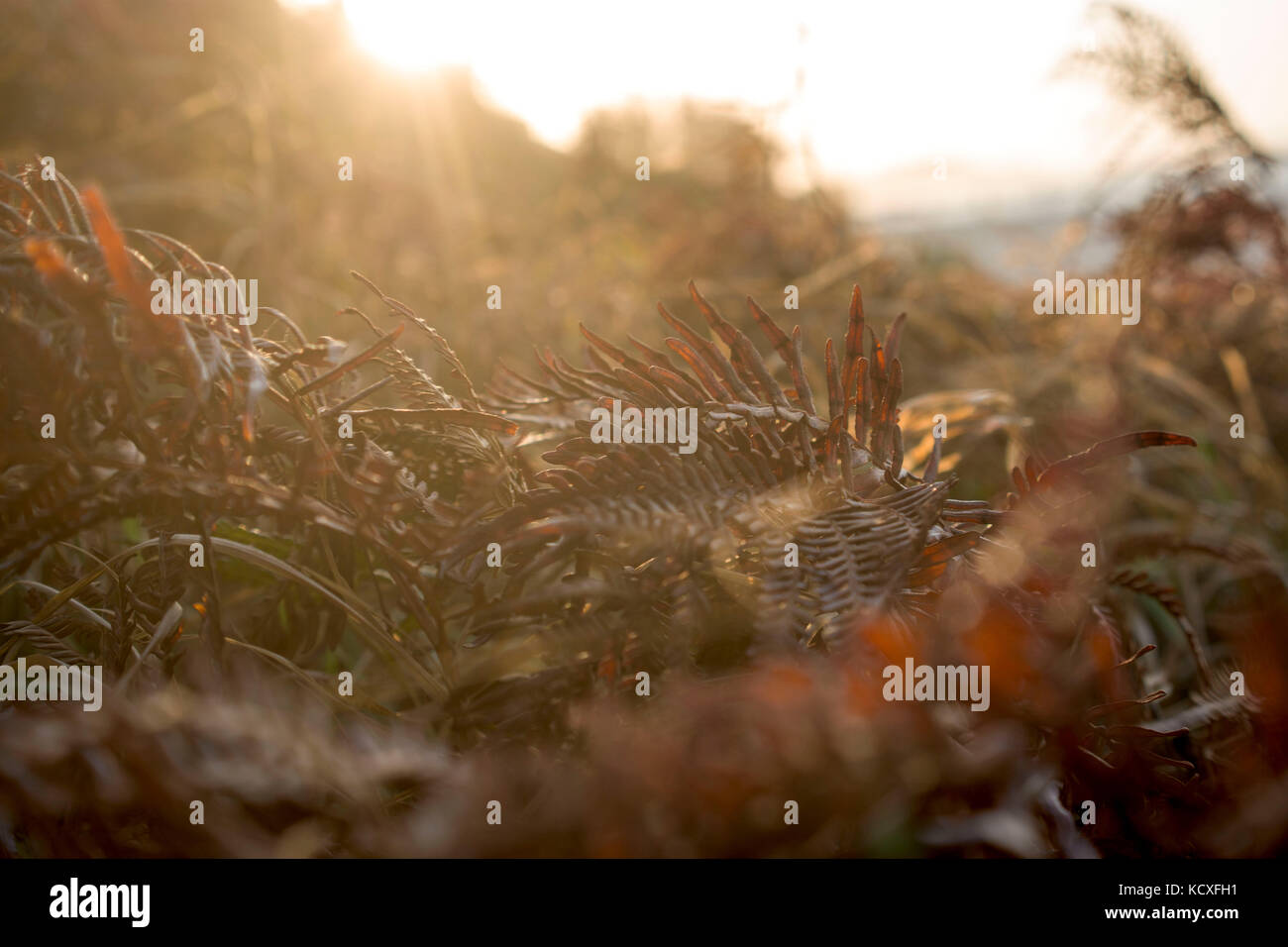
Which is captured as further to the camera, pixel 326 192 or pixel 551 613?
pixel 326 192

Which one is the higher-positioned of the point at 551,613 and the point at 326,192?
the point at 326,192

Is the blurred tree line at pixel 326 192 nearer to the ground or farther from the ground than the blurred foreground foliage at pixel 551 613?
farther from the ground

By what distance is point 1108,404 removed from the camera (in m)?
A: 3.25

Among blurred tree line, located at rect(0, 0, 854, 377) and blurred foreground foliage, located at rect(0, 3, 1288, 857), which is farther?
blurred tree line, located at rect(0, 0, 854, 377)

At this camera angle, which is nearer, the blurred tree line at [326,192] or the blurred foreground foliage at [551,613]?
the blurred foreground foliage at [551,613]

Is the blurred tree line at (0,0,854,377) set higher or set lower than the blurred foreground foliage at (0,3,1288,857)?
higher

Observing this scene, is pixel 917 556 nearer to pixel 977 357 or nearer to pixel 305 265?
pixel 977 357

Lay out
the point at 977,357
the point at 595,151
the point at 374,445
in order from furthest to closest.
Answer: the point at 595,151 → the point at 977,357 → the point at 374,445

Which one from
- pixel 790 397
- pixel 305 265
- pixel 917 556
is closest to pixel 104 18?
pixel 305 265
